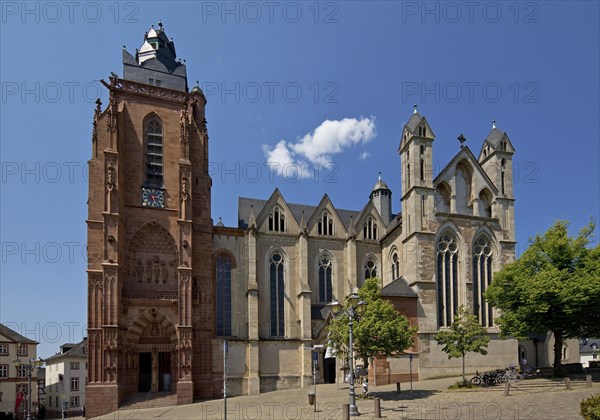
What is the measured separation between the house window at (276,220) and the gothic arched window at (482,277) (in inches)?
671

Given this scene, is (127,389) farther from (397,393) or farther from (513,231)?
(513,231)

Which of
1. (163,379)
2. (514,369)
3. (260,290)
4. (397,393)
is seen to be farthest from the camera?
(260,290)

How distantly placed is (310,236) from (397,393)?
18.2m

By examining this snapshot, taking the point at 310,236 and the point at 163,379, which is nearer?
the point at 163,379

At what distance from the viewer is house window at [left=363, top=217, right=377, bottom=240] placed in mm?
50188

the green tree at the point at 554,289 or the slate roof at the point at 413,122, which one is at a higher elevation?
the slate roof at the point at 413,122

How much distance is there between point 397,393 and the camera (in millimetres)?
32688

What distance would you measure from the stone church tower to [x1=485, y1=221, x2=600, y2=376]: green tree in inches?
901

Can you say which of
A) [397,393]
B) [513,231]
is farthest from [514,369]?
[513,231]

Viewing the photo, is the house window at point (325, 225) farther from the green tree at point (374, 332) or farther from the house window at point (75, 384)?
the house window at point (75, 384)

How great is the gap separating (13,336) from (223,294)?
120 ft

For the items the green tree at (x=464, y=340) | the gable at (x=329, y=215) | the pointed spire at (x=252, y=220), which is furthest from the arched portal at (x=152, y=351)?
the green tree at (x=464, y=340)

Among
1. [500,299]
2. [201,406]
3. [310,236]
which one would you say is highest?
[310,236]

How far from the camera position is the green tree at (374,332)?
30094 mm
